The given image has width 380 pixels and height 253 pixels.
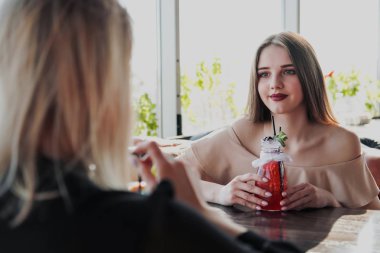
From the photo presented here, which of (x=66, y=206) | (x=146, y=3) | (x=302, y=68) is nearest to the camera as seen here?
(x=66, y=206)

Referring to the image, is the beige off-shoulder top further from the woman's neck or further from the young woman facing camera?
the woman's neck

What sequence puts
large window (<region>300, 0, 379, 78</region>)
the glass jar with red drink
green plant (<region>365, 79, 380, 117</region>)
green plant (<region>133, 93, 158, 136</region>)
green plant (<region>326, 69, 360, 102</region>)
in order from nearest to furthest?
the glass jar with red drink → green plant (<region>133, 93, 158, 136</region>) → green plant (<region>326, 69, 360, 102</region>) → green plant (<region>365, 79, 380, 117</region>) → large window (<region>300, 0, 379, 78</region>)

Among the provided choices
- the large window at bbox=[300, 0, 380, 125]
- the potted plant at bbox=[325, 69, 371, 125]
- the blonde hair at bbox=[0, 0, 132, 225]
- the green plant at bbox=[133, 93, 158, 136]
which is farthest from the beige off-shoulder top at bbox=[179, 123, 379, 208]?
the large window at bbox=[300, 0, 380, 125]

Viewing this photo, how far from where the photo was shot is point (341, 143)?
7.54ft

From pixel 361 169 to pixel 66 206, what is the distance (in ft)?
5.70

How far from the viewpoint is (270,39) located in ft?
7.54

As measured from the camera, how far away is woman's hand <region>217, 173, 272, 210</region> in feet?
6.39

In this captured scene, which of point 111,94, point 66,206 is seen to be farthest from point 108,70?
point 66,206

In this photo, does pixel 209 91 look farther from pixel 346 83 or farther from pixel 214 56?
pixel 346 83

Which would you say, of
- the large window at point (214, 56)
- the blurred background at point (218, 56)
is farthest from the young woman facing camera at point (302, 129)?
the large window at point (214, 56)

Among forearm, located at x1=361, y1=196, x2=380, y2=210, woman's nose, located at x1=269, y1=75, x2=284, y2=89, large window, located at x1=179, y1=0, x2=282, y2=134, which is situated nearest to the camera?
woman's nose, located at x1=269, y1=75, x2=284, y2=89

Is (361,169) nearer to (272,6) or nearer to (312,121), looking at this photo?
(312,121)

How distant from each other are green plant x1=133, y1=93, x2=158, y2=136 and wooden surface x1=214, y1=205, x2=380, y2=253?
1.94m

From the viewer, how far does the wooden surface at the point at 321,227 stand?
4.99 ft
